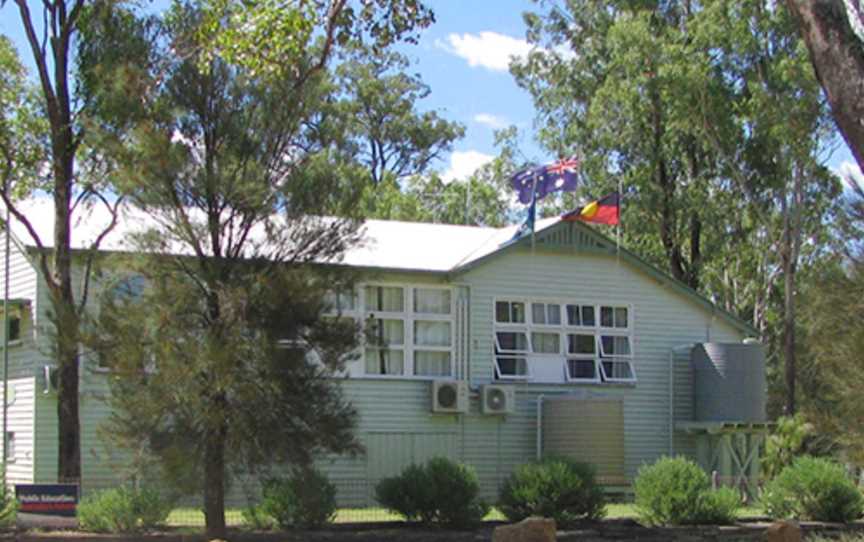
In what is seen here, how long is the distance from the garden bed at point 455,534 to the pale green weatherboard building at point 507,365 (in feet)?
17.0

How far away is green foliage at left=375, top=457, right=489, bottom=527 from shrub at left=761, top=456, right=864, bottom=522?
20.9 feet

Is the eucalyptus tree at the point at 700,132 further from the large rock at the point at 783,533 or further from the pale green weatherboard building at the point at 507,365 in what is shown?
the large rock at the point at 783,533

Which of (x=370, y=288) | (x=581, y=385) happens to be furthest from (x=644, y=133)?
(x=370, y=288)

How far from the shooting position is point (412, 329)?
27.6m

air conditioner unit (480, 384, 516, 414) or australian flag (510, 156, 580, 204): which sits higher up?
australian flag (510, 156, 580, 204)

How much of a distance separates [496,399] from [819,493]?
721 cm

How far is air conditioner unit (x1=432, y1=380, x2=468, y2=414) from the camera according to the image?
88.7ft

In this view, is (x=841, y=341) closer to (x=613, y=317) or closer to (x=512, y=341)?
(x=512, y=341)

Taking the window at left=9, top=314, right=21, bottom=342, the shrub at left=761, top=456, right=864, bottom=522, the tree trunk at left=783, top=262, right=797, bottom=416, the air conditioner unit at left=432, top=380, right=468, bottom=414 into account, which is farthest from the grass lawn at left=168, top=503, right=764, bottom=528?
the tree trunk at left=783, top=262, right=797, bottom=416

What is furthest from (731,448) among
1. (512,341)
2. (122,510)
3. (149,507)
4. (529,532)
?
(529,532)

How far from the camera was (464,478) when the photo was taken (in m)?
21.6

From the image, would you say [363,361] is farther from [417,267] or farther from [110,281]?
[110,281]

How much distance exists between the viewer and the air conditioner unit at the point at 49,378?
23.6 metres

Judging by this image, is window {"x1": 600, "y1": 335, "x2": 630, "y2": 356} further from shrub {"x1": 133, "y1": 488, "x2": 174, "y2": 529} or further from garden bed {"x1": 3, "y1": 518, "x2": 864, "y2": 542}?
shrub {"x1": 133, "y1": 488, "x2": 174, "y2": 529}
